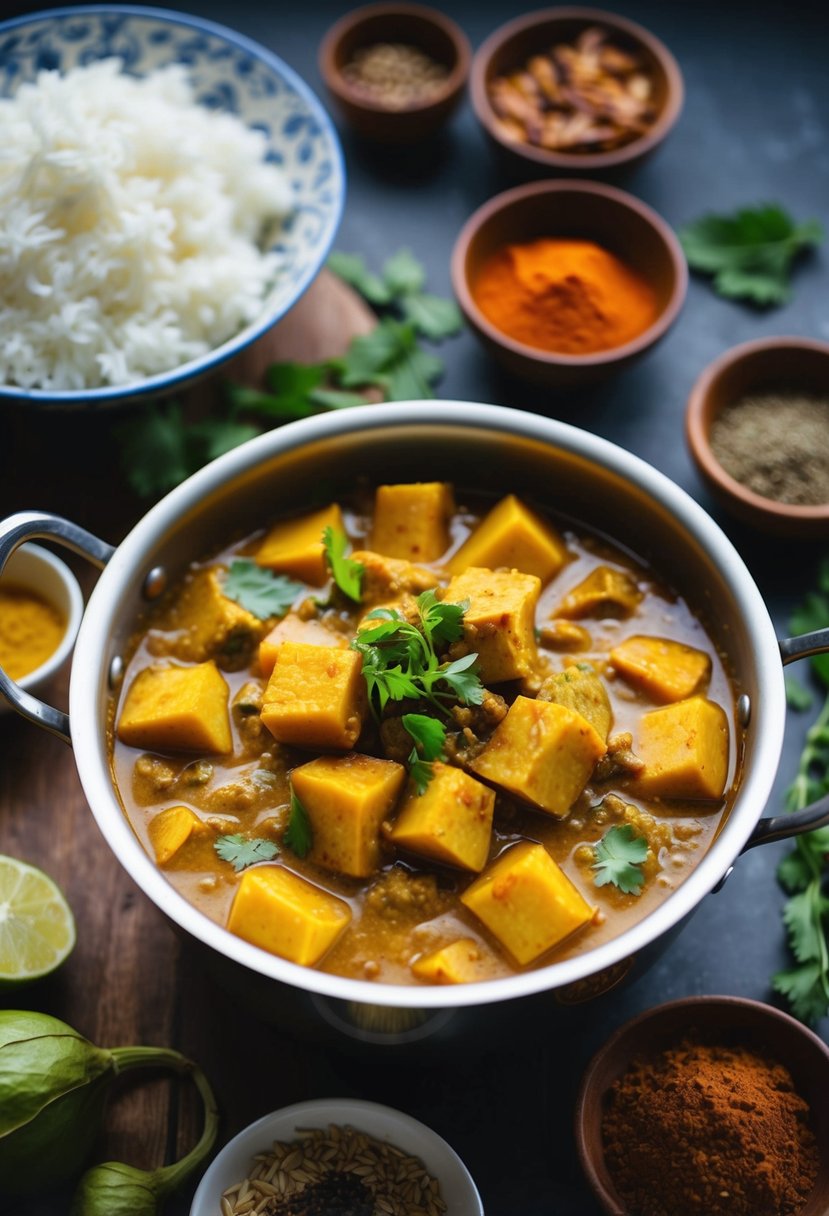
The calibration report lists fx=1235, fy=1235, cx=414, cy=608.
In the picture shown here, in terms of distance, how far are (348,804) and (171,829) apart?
491mm

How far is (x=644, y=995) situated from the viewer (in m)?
3.37

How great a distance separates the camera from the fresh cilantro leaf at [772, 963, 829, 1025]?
3311mm

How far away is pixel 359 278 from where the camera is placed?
4.50 metres

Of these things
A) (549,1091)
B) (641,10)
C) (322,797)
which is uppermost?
(641,10)

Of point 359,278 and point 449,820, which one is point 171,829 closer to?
point 449,820

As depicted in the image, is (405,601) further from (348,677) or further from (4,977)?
(4,977)

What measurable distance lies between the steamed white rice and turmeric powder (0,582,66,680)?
0.69 m

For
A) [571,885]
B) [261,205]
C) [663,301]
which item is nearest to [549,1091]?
[571,885]

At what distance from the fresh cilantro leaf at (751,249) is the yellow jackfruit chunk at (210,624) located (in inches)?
93.8

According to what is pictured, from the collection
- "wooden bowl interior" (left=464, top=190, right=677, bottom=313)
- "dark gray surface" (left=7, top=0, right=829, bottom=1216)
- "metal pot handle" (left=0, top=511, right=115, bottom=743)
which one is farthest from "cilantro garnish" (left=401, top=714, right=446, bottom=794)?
"wooden bowl interior" (left=464, top=190, right=677, bottom=313)

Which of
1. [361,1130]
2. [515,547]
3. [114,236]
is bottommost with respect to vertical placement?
[361,1130]

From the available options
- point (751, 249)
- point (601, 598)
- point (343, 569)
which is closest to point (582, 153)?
point (751, 249)

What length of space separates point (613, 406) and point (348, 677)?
1916mm

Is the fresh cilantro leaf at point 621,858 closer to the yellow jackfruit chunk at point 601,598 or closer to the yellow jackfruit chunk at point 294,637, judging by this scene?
the yellow jackfruit chunk at point 601,598
